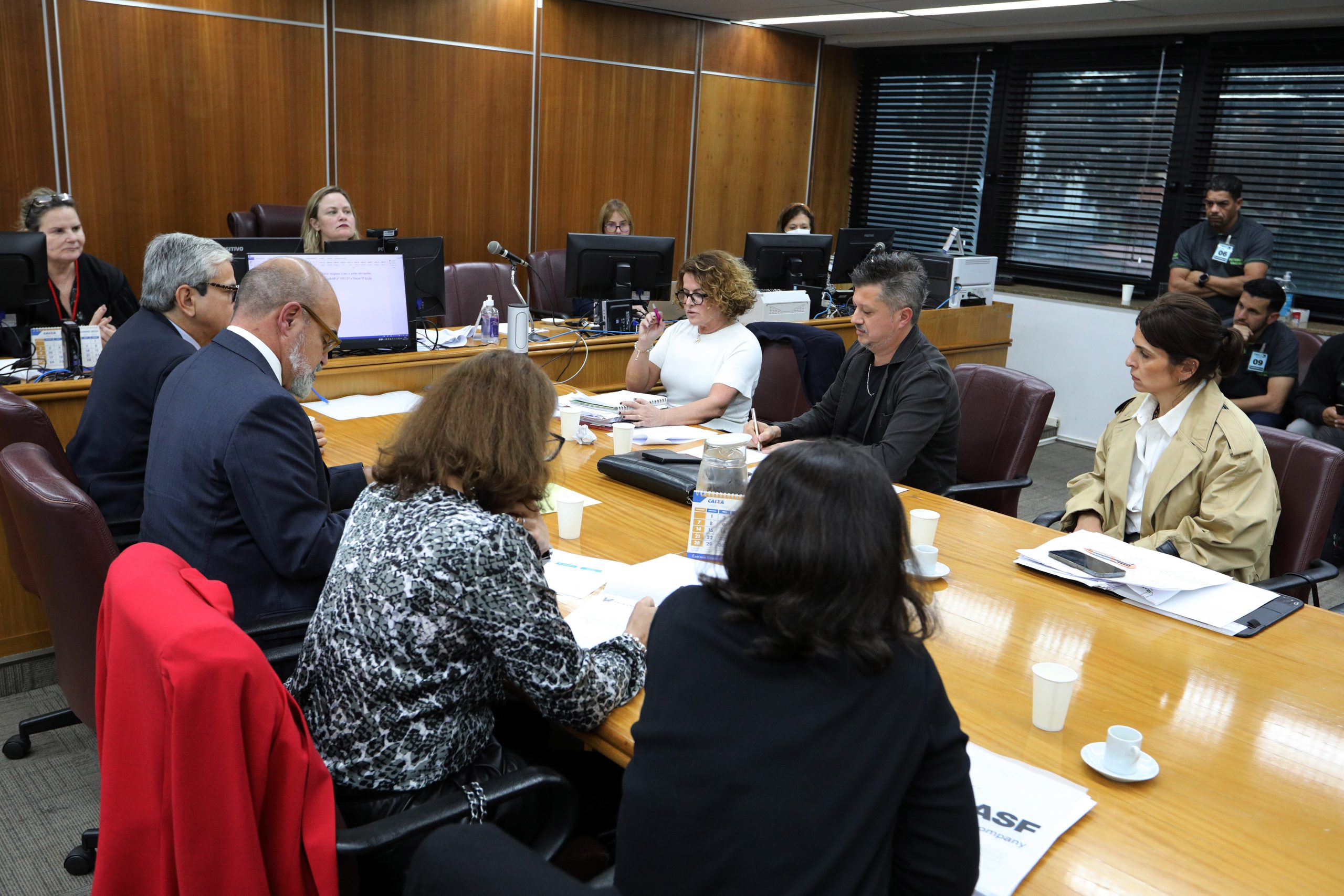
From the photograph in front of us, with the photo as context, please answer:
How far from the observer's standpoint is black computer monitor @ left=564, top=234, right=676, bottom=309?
14.9ft

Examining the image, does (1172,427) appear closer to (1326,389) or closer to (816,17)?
(1326,389)

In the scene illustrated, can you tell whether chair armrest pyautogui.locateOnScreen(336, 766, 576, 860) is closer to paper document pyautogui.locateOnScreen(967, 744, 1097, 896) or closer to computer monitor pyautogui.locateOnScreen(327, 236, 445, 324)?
paper document pyautogui.locateOnScreen(967, 744, 1097, 896)

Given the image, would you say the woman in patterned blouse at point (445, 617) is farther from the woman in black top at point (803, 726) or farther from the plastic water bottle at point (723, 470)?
the plastic water bottle at point (723, 470)

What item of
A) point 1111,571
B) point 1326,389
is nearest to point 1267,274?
point 1326,389

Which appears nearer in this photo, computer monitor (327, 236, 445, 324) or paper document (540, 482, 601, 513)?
paper document (540, 482, 601, 513)

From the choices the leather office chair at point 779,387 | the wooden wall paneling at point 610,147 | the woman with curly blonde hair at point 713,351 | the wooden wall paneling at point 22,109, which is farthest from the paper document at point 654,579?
the wooden wall paneling at point 610,147

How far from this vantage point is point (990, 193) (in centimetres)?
772

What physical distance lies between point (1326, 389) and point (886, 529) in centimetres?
464

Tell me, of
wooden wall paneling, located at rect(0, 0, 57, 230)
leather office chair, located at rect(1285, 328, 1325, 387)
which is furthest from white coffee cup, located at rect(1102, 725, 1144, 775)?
wooden wall paneling, located at rect(0, 0, 57, 230)

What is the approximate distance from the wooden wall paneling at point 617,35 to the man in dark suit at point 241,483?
501 cm

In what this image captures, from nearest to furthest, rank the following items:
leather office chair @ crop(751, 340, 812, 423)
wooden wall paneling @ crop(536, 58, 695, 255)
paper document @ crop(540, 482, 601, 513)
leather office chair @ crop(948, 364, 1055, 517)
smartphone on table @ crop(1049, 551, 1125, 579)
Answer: smartphone on table @ crop(1049, 551, 1125, 579) → paper document @ crop(540, 482, 601, 513) → leather office chair @ crop(948, 364, 1055, 517) → leather office chair @ crop(751, 340, 812, 423) → wooden wall paneling @ crop(536, 58, 695, 255)

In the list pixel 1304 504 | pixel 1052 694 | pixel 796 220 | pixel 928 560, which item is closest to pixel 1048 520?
pixel 1304 504

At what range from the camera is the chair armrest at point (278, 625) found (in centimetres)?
197

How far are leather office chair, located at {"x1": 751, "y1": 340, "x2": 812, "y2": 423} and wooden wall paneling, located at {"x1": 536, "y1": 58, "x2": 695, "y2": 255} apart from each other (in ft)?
10.7
